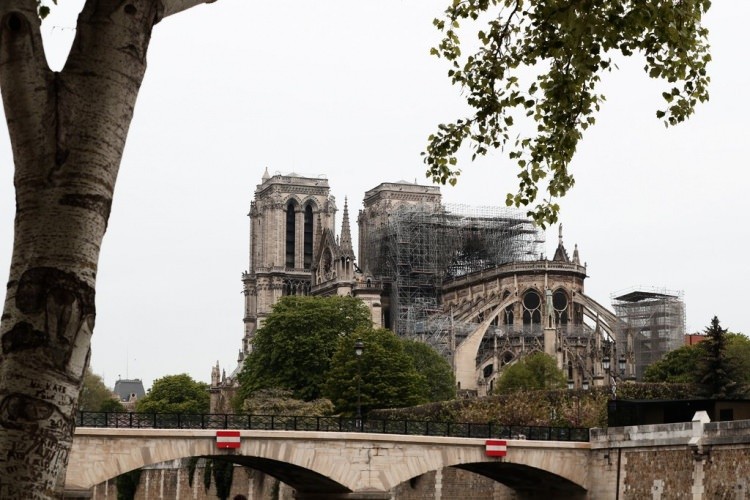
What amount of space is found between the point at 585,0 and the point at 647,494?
30592mm

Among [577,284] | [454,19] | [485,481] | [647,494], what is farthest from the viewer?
[577,284]

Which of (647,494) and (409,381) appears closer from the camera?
(647,494)

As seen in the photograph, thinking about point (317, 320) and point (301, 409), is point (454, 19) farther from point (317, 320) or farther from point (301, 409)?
point (317, 320)

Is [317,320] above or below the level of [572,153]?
above

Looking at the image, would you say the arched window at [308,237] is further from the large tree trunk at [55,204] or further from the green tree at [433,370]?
the large tree trunk at [55,204]

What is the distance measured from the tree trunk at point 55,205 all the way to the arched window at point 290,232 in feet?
411

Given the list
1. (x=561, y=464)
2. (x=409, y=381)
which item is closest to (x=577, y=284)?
(x=409, y=381)

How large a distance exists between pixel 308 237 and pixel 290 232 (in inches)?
70.3

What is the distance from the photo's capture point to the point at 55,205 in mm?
8711

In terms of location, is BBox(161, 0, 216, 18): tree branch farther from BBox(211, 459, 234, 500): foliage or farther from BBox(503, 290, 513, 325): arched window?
BBox(503, 290, 513, 325): arched window

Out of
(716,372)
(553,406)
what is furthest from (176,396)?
(716,372)

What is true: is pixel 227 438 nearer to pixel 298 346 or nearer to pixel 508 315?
pixel 298 346

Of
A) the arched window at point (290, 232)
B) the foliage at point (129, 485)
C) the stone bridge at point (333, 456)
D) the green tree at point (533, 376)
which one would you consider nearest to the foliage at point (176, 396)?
the arched window at point (290, 232)

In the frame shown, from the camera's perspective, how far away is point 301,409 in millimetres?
69750
